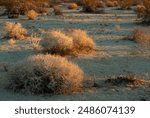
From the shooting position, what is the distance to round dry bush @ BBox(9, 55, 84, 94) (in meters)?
11.8

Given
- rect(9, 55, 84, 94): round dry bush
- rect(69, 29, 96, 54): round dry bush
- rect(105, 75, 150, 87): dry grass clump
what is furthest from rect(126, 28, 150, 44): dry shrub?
rect(9, 55, 84, 94): round dry bush

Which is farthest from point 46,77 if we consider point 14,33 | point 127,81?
point 14,33

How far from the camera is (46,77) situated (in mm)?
11828

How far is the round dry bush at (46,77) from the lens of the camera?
11750mm

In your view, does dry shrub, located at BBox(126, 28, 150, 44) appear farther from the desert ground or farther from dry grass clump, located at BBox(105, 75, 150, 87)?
dry grass clump, located at BBox(105, 75, 150, 87)

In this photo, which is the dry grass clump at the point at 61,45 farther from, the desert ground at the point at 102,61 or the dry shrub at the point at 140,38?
the dry shrub at the point at 140,38

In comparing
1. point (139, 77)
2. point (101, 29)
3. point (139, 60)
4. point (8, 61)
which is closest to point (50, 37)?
point (8, 61)

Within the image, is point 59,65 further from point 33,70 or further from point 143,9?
point 143,9

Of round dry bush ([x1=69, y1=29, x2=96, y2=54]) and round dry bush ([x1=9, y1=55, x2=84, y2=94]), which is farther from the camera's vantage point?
round dry bush ([x1=69, y1=29, x2=96, y2=54])

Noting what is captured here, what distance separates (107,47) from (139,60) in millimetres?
2859

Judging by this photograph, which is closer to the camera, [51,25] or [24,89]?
[24,89]

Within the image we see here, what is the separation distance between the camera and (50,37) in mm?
17875

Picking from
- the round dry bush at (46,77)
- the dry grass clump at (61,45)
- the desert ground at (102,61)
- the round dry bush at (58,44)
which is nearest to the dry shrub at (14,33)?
the desert ground at (102,61)

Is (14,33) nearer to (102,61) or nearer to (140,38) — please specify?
(140,38)
